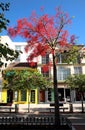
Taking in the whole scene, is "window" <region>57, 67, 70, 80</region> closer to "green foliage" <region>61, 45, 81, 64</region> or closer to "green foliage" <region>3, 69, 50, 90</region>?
"green foliage" <region>3, 69, 50, 90</region>

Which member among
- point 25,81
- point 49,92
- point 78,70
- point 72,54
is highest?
point 78,70

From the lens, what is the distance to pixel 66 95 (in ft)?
148

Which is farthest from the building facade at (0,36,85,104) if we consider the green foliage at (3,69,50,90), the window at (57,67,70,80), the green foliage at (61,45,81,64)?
the green foliage at (61,45,81,64)

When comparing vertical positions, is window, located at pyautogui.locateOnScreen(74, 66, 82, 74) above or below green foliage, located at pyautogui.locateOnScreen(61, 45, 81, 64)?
above

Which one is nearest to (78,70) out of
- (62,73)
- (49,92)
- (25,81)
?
(62,73)

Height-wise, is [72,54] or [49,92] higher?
[72,54]

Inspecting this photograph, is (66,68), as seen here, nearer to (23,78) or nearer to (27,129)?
A: (23,78)

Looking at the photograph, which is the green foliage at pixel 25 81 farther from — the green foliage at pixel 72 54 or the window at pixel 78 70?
the window at pixel 78 70

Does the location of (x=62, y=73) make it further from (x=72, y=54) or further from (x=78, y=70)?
(x=72, y=54)

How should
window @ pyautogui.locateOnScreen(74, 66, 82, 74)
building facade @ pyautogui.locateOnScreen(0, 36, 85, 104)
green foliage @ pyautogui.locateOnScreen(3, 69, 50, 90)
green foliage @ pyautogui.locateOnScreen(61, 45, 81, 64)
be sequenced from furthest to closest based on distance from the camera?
window @ pyautogui.locateOnScreen(74, 66, 82, 74), building facade @ pyautogui.locateOnScreen(0, 36, 85, 104), green foliage @ pyautogui.locateOnScreen(3, 69, 50, 90), green foliage @ pyautogui.locateOnScreen(61, 45, 81, 64)

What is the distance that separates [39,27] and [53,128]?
23.7 ft

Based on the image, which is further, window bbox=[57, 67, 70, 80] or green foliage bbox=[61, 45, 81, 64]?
window bbox=[57, 67, 70, 80]

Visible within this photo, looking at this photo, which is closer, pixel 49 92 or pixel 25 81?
pixel 25 81

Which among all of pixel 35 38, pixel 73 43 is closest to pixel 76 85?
pixel 73 43
